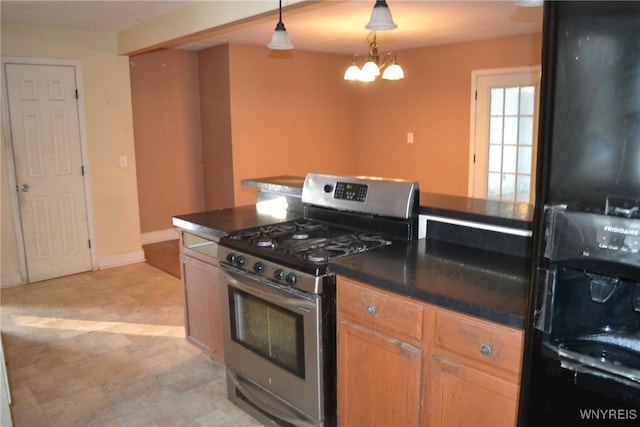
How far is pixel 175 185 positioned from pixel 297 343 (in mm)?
4523

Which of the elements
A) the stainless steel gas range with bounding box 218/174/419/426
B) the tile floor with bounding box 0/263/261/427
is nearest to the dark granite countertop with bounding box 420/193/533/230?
the stainless steel gas range with bounding box 218/174/419/426

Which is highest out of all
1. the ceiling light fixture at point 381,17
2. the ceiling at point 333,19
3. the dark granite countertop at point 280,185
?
the ceiling at point 333,19

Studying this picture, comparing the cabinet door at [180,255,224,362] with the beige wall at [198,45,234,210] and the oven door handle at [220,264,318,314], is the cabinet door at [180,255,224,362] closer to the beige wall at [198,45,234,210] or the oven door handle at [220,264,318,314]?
the oven door handle at [220,264,318,314]

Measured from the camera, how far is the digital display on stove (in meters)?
2.54

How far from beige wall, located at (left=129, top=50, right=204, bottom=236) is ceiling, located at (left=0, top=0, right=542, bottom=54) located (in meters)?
0.58

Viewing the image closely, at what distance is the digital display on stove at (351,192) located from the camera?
99.9 inches

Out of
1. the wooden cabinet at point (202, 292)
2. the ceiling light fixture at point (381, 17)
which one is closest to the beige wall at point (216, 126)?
the wooden cabinet at point (202, 292)

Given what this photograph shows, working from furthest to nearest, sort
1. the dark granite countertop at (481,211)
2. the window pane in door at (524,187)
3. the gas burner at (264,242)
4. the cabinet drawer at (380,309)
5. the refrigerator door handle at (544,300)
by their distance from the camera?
the window pane in door at (524,187) → the gas burner at (264,242) → the dark granite countertop at (481,211) → the cabinet drawer at (380,309) → the refrigerator door handle at (544,300)

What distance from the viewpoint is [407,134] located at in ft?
20.9

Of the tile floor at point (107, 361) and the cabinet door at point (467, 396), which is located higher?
the cabinet door at point (467, 396)

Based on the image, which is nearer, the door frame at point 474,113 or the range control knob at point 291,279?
the range control knob at point 291,279

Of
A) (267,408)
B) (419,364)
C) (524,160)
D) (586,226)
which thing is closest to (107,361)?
(267,408)

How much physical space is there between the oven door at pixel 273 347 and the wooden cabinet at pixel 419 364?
0.13 m

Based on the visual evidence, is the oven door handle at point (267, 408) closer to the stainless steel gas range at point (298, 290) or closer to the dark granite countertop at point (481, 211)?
the stainless steel gas range at point (298, 290)
